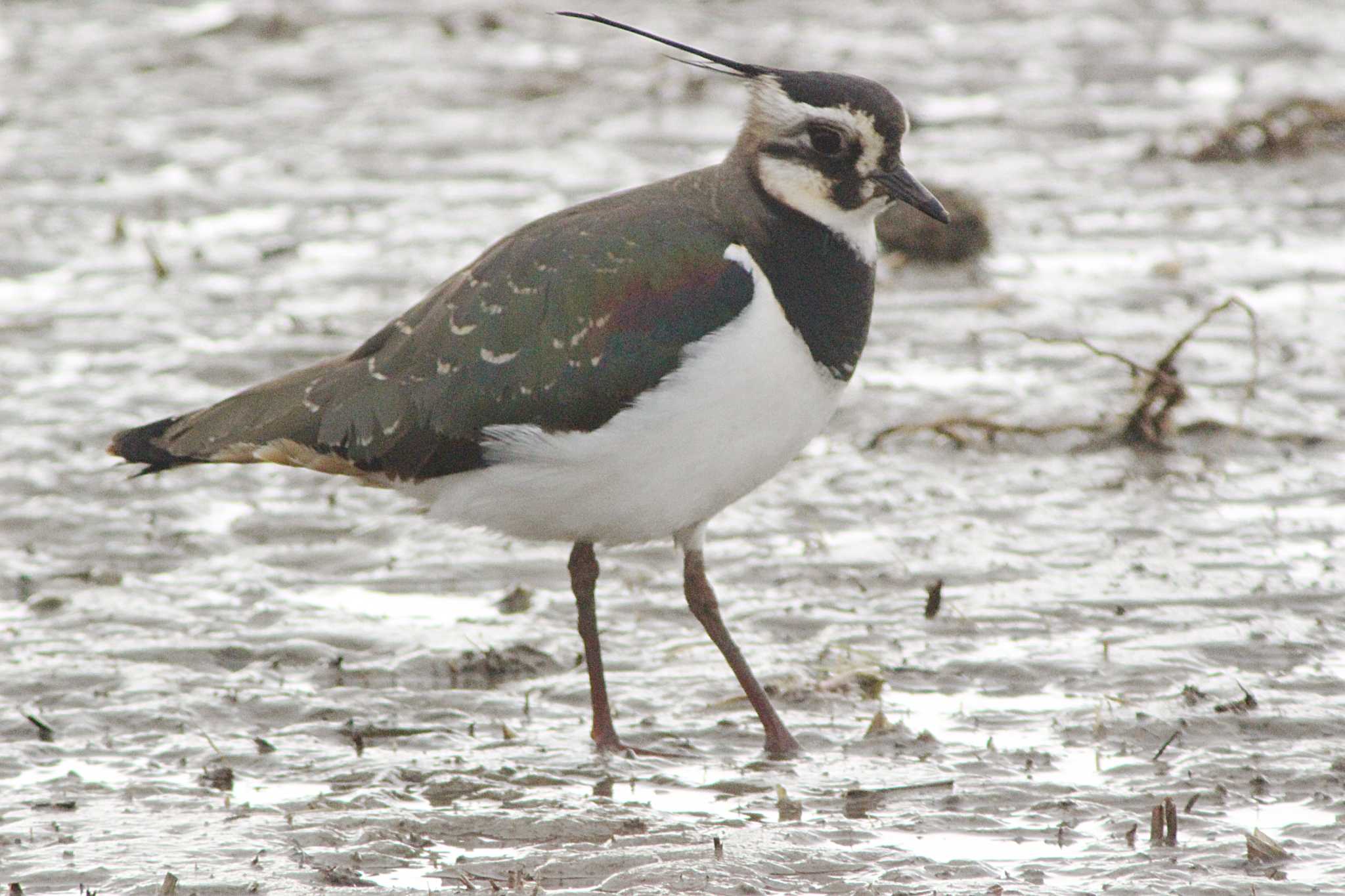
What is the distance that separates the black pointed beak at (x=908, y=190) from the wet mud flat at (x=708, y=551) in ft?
5.07

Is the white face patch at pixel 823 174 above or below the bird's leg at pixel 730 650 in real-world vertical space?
above

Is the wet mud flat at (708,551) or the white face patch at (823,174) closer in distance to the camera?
the wet mud flat at (708,551)

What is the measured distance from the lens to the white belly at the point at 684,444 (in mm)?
5910

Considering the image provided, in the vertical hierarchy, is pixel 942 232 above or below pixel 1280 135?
below

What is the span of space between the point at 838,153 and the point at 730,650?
5.26 ft

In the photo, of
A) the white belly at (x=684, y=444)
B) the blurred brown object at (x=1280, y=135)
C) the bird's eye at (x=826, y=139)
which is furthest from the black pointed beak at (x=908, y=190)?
the blurred brown object at (x=1280, y=135)

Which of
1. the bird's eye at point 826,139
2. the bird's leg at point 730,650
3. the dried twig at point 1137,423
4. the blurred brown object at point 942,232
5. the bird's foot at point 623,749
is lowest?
the bird's foot at point 623,749

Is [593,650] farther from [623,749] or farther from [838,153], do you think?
[838,153]

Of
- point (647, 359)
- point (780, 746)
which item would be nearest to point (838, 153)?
A: point (647, 359)

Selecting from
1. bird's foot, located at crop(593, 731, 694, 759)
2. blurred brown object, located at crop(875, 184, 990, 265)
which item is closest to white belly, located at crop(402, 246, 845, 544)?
bird's foot, located at crop(593, 731, 694, 759)

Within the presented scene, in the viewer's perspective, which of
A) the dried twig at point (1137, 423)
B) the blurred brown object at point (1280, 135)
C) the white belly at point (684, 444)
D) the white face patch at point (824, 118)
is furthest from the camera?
the blurred brown object at point (1280, 135)

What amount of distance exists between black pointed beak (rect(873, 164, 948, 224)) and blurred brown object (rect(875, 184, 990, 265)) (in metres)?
4.14

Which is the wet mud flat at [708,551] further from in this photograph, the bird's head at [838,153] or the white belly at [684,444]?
the bird's head at [838,153]

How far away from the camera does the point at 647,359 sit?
597cm
